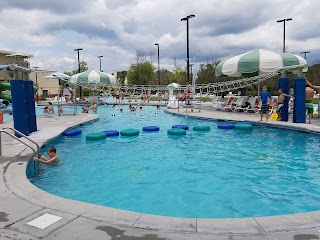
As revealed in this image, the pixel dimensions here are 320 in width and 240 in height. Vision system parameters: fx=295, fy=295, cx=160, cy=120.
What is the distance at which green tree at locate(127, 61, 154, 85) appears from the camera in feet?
201

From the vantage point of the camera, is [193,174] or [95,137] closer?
[193,174]

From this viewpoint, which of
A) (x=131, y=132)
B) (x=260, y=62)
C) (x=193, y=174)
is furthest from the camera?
(x=260, y=62)

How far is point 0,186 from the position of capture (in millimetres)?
5098

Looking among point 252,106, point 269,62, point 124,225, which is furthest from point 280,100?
point 124,225

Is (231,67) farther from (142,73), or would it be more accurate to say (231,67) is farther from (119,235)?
(142,73)

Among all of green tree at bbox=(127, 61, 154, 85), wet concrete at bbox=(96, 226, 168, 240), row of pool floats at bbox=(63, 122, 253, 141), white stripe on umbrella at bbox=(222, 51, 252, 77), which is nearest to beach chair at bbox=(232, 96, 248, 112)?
white stripe on umbrella at bbox=(222, 51, 252, 77)

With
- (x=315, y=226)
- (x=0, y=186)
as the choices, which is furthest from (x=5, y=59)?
(x=315, y=226)

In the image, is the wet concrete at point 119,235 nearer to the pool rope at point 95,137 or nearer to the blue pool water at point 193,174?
the blue pool water at point 193,174

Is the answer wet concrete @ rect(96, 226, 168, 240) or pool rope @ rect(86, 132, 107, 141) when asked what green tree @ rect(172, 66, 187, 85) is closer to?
pool rope @ rect(86, 132, 107, 141)

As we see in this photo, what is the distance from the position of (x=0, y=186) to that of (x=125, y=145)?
5743mm

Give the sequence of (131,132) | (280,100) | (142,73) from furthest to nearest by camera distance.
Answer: (142,73), (280,100), (131,132)

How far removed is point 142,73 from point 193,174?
2189 inches

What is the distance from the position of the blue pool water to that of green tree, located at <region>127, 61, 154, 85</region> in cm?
5068

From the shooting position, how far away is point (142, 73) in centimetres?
6169
